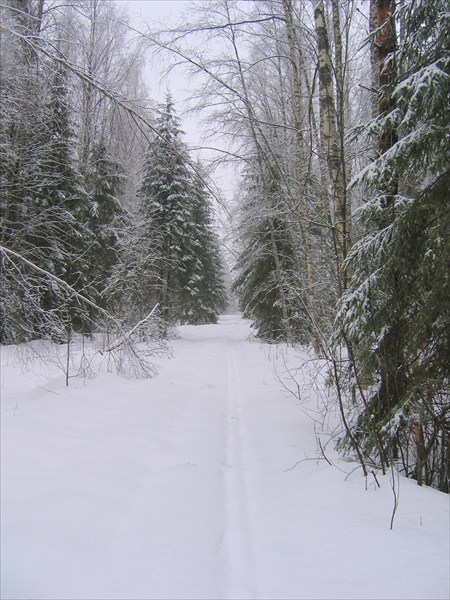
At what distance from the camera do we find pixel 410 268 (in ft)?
9.21

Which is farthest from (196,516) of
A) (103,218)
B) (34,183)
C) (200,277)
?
(200,277)

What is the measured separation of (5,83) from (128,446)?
486 cm

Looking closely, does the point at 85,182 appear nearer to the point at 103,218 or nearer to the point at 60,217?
the point at 103,218

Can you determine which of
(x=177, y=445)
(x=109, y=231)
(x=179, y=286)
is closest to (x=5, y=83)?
(x=177, y=445)

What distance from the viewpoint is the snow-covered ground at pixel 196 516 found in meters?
1.99

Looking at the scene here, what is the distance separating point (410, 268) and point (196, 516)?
2622mm

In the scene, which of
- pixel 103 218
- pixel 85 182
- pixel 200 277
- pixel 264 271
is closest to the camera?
pixel 85 182

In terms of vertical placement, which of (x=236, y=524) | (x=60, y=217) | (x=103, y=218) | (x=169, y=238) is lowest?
(x=236, y=524)

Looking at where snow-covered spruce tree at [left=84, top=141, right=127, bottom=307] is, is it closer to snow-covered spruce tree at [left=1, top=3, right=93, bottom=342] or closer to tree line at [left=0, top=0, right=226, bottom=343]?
Result: tree line at [left=0, top=0, right=226, bottom=343]

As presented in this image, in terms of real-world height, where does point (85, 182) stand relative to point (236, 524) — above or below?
above

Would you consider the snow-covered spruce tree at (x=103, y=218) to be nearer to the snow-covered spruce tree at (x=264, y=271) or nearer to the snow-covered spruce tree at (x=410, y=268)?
the snow-covered spruce tree at (x=264, y=271)

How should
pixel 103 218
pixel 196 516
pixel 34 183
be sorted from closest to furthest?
pixel 196 516, pixel 34 183, pixel 103 218

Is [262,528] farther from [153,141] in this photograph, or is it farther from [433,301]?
[153,141]

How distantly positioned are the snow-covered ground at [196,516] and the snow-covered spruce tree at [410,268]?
538 mm
